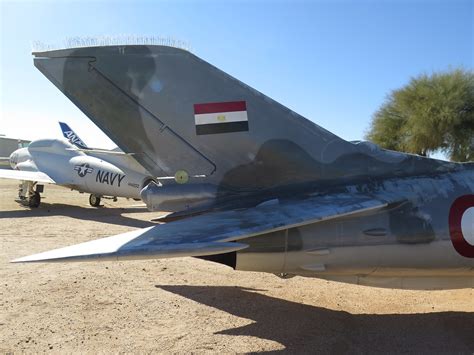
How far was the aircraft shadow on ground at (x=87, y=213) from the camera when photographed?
1514cm

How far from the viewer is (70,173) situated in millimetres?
18984

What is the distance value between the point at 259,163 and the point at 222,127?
676mm

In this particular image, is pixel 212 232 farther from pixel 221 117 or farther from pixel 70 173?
pixel 70 173

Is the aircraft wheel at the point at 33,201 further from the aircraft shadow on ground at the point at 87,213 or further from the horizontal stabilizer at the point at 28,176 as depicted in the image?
the horizontal stabilizer at the point at 28,176

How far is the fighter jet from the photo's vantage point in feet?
15.3

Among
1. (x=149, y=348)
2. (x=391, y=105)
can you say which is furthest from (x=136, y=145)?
(x=391, y=105)

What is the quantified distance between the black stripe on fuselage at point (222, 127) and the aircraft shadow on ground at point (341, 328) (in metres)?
2.58

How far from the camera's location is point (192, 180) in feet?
16.6

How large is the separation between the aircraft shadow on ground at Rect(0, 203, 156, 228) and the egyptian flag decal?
32.1ft

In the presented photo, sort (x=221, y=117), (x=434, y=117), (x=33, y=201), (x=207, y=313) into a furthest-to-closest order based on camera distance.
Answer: (x=434, y=117) < (x=33, y=201) < (x=207, y=313) < (x=221, y=117)

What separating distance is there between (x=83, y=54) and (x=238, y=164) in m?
2.46

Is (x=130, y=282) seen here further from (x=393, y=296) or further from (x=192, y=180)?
(x=393, y=296)

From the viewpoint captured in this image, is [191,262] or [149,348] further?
[191,262]

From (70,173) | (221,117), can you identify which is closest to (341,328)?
(221,117)
